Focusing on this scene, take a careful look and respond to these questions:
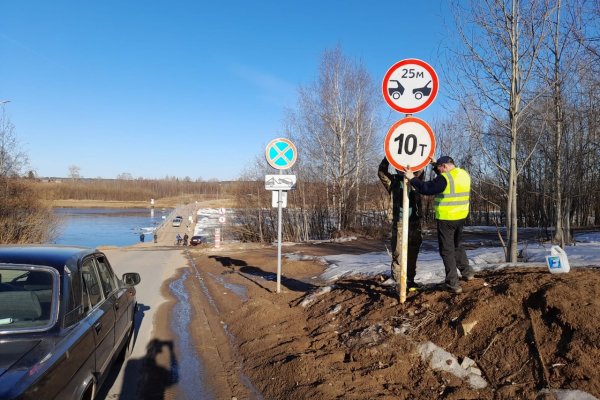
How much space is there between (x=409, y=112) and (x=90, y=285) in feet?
13.2

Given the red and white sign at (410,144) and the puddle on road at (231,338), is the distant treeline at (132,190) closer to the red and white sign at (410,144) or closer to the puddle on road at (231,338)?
the puddle on road at (231,338)

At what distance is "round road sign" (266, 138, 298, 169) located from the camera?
8.31m

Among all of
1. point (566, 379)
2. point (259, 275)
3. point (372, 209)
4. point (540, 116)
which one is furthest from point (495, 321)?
point (372, 209)

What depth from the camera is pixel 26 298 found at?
3.34 m

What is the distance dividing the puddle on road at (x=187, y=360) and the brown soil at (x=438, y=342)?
401 mm

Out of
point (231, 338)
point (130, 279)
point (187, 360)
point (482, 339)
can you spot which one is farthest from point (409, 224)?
point (130, 279)

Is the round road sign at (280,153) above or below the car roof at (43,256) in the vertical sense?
above

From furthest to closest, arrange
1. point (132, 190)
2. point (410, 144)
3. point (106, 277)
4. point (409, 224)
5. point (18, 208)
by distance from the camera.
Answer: point (132, 190)
point (18, 208)
point (409, 224)
point (410, 144)
point (106, 277)

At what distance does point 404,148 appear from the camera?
527 cm

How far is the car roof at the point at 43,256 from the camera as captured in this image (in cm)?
355

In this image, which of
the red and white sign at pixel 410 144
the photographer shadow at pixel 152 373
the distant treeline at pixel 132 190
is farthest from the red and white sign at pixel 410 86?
the distant treeline at pixel 132 190

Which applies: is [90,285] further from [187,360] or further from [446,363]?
[446,363]

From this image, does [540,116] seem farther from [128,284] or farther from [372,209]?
[372,209]

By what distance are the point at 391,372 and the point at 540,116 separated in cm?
790
